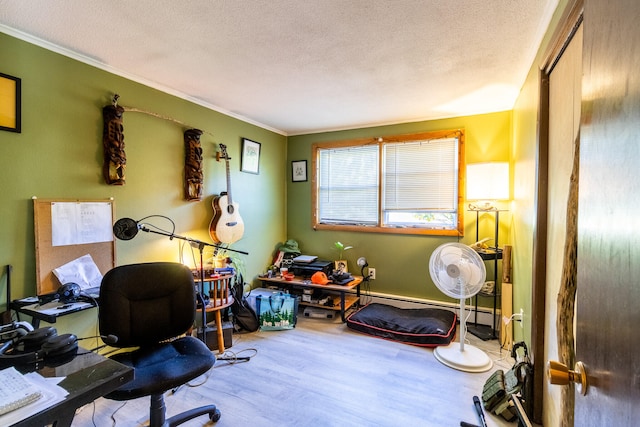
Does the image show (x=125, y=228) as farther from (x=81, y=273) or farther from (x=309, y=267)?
(x=309, y=267)

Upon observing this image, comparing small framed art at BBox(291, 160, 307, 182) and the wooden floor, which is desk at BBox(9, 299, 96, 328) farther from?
small framed art at BBox(291, 160, 307, 182)

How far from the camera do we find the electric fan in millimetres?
2463

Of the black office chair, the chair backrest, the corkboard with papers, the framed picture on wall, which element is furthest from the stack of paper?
the framed picture on wall

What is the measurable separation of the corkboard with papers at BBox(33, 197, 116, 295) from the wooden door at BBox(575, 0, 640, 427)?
8.79ft

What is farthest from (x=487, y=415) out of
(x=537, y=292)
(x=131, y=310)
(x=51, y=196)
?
(x=51, y=196)

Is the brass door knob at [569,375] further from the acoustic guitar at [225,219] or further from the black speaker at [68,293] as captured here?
the acoustic guitar at [225,219]

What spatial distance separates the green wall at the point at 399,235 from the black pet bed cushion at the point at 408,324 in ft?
1.00

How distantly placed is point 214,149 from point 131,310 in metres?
1.90

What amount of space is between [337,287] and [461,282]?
4.37ft

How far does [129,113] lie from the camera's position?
2430 millimetres

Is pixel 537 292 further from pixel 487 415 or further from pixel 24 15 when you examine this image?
pixel 24 15

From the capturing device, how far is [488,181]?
2916 millimetres

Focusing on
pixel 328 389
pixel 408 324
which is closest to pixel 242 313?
pixel 328 389

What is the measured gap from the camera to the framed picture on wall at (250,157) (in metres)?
3.58
